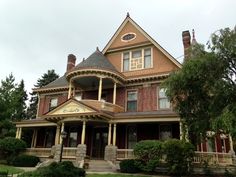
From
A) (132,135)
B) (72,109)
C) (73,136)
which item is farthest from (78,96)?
(132,135)

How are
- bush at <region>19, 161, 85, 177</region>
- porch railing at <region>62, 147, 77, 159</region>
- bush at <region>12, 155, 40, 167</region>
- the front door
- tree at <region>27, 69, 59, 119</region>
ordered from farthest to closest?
tree at <region>27, 69, 59, 119</region>
the front door
bush at <region>12, 155, 40, 167</region>
porch railing at <region>62, 147, 77, 159</region>
bush at <region>19, 161, 85, 177</region>

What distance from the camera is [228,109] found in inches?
445

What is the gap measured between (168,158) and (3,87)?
2564cm

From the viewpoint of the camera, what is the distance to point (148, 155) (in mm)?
16250

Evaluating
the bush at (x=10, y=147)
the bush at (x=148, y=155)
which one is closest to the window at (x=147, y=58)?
the bush at (x=148, y=155)

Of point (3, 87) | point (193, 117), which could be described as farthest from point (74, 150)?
point (3, 87)

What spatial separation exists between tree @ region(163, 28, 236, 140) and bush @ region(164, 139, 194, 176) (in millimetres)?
1916

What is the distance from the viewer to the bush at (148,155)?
15793 millimetres

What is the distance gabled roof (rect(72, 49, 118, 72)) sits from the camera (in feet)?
72.4

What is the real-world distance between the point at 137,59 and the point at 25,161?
12033 millimetres

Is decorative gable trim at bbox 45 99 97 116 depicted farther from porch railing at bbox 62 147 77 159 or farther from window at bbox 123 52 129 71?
window at bbox 123 52 129 71

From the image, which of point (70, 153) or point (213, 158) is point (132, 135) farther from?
point (213, 158)

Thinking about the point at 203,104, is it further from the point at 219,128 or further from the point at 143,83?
the point at 143,83

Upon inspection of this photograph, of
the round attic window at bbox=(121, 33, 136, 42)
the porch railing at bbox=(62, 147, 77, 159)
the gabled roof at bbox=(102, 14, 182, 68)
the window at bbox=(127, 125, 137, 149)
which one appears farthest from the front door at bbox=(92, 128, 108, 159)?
the round attic window at bbox=(121, 33, 136, 42)
